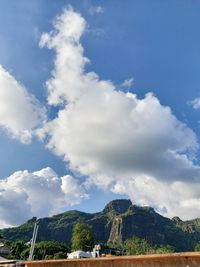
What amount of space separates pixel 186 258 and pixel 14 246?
135 m

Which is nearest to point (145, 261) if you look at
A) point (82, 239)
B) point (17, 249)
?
point (82, 239)

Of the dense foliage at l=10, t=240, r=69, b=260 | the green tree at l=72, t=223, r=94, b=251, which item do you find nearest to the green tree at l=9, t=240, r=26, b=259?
the dense foliage at l=10, t=240, r=69, b=260

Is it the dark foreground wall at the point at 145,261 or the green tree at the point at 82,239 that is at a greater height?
the green tree at the point at 82,239

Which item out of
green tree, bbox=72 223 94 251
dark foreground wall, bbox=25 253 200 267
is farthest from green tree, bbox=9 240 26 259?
dark foreground wall, bbox=25 253 200 267

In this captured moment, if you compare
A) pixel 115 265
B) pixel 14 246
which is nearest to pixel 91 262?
pixel 115 265

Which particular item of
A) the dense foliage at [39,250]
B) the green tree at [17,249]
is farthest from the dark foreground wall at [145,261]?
the green tree at [17,249]

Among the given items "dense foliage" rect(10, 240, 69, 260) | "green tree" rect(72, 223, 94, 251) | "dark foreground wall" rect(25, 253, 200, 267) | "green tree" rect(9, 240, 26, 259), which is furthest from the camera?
"green tree" rect(9, 240, 26, 259)

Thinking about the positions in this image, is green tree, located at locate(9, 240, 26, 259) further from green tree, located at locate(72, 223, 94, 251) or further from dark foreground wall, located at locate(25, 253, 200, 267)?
dark foreground wall, located at locate(25, 253, 200, 267)

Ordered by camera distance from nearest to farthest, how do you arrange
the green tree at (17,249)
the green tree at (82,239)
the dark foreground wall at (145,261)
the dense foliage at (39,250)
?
the dark foreground wall at (145,261) → the green tree at (82,239) → the dense foliage at (39,250) → the green tree at (17,249)

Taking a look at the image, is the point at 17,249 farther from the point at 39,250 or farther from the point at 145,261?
the point at 145,261

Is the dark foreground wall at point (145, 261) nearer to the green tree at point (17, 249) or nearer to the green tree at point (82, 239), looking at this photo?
the green tree at point (82, 239)

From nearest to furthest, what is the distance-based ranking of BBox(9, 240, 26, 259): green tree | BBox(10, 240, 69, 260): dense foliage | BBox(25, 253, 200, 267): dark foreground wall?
BBox(25, 253, 200, 267): dark foreground wall
BBox(10, 240, 69, 260): dense foliage
BBox(9, 240, 26, 259): green tree

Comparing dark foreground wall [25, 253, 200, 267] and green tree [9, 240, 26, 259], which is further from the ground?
green tree [9, 240, 26, 259]

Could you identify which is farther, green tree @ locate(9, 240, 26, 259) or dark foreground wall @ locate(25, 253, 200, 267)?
green tree @ locate(9, 240, 26, 259)
